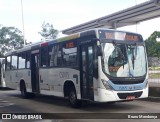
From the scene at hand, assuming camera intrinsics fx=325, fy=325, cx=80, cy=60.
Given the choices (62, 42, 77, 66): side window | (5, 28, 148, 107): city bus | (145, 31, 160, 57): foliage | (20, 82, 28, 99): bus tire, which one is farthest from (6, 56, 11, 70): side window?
(145, 31, 160, 57): foliage

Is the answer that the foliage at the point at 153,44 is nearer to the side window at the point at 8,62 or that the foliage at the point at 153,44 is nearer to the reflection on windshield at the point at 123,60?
the side window at the point at 8,62

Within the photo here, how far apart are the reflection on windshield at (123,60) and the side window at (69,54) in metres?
1.80

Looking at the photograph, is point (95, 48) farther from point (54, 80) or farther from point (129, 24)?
point (129, 24)

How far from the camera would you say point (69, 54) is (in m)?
13.8

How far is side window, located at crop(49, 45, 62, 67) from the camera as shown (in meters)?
14.7

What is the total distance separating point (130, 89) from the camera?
478 inches

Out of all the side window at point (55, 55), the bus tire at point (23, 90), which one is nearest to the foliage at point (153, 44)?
the bus tire at point (23, 90)

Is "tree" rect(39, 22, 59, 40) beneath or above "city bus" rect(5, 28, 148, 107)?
above

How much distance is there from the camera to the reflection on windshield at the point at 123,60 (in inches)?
471

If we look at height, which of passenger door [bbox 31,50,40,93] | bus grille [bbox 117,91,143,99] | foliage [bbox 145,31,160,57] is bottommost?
bus grille [bbox 117,91,143,99]

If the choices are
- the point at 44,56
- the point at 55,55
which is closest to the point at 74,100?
the point at 55,55

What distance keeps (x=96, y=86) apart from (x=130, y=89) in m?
1.31

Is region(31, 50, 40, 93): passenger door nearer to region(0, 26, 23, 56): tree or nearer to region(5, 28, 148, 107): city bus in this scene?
region(5, 28, 148, 107): city bus

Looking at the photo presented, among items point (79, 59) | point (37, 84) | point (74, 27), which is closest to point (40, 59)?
point (37, 84)
